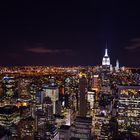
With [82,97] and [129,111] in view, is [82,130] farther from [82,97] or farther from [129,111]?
[82,97]

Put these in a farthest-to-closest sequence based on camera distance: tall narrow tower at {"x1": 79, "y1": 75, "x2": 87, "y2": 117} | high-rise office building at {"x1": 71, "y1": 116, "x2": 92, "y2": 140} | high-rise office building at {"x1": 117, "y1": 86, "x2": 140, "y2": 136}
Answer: tall narrow tower at {"x1": 79, "y1": 75, "x2": 87, "y2": 117} < high-rise office building at {"x1": 117, "y1": 86, "x2": 140, "y2": 136} < high-rise office building at {"x1": 71, "y1": 116, "x2": 92, "y2": 140}

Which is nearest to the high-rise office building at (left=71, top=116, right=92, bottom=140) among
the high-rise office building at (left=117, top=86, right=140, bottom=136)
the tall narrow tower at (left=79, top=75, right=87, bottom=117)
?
the high-rise office building at (left=117, top=86, right=140, bottom=136)

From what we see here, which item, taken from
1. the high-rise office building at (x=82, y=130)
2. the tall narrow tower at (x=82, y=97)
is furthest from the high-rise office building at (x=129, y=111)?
the tall narrow tower at (x=82, y=97)

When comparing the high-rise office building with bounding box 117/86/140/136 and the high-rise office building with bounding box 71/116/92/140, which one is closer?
the high-rise office building with bounding box 71/116/92/140

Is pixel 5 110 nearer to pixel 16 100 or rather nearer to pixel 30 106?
pixel 30 106

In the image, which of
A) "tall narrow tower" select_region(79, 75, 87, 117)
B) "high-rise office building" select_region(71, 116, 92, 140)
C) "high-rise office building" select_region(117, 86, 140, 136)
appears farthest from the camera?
"tall narrow tower" select_region(79, 75, 87, 117)

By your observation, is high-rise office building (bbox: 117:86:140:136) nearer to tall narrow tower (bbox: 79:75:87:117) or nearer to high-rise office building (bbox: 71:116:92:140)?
high-rise office building (bbox: 71:116:92:140)

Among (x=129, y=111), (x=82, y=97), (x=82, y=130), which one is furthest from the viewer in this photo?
(x=82, y=97)

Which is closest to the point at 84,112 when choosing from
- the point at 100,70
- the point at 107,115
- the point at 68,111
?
the point at 68,111

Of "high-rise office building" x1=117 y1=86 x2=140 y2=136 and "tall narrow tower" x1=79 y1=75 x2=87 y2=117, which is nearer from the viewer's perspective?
"high-rise office building" x1=117 y1=86 x2=140 y2=136

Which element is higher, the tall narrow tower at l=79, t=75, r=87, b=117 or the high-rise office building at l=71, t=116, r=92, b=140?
the tall narrow tower at l=79, t=75, r=87, b=117

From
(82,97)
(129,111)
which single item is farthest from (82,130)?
(82,97)
